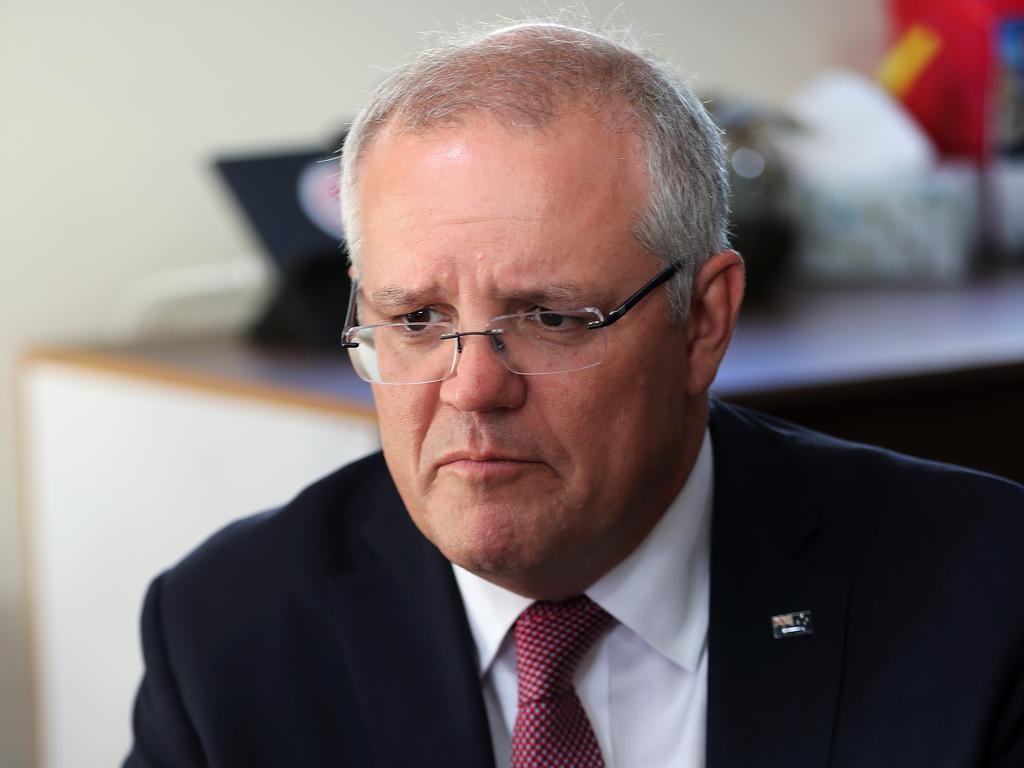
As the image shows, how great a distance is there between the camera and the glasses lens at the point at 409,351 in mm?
1065

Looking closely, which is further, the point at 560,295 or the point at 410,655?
the point at 410,655

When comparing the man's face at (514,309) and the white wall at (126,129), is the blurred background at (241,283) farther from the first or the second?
the man's face at (514,309)

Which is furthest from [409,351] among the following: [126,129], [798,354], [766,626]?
[126,129]

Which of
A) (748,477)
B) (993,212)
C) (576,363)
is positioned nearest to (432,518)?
(576,363)

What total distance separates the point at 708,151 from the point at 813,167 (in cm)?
177

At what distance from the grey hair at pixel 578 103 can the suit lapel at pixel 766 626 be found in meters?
0.22

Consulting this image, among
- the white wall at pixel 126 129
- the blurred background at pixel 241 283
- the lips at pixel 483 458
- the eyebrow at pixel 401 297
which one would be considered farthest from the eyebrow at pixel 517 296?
the white wall at pixel 126 129

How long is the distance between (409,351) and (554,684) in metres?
0.29

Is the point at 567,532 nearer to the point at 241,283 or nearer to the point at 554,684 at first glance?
the point at 554,684

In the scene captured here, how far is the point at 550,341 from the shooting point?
1059 mm

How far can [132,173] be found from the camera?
2.42 meters

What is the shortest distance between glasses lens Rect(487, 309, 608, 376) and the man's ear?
123 mm

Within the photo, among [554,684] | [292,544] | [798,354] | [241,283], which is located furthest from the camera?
[241,283]

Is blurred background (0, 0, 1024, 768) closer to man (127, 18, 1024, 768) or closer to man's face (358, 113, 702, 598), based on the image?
man (127, 18, 1024, 768)
